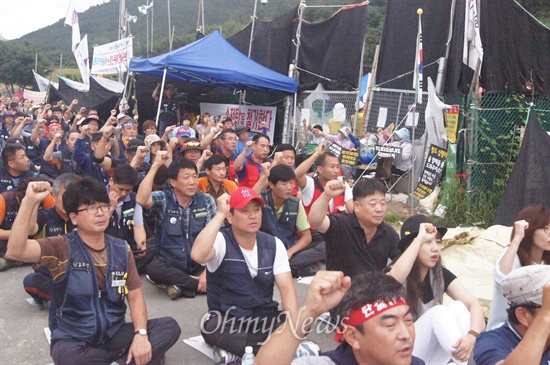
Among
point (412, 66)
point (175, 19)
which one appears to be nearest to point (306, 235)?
point (412, 66)

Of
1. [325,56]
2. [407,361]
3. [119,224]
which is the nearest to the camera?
[407,361]

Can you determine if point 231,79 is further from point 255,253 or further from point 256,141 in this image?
point 255,253

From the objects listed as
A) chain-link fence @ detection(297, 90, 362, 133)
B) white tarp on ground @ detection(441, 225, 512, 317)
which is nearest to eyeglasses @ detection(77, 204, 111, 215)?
white tarp on ground @ detection(441, 225, 512, 317)

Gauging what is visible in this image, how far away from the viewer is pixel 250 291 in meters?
3.62

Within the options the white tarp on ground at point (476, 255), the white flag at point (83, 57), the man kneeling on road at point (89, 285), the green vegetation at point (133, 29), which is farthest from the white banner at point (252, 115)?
the green vegetation at point (133, 29)

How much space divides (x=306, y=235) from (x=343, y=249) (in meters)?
1.69

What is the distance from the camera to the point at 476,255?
5.57m

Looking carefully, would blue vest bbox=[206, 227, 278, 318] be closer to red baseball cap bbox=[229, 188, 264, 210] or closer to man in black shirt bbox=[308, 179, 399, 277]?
red baseball cap bbox=[229, 188, 264, 210]

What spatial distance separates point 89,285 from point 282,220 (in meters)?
2.69

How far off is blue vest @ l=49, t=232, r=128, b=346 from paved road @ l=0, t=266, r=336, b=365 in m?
0.80

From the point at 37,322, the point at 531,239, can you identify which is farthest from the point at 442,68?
the point at 37,322

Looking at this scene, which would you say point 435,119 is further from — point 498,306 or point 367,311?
point 367,311

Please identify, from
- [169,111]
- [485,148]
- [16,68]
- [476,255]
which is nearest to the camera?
[476,255]

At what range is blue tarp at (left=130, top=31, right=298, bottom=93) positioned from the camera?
1049 centimetres
